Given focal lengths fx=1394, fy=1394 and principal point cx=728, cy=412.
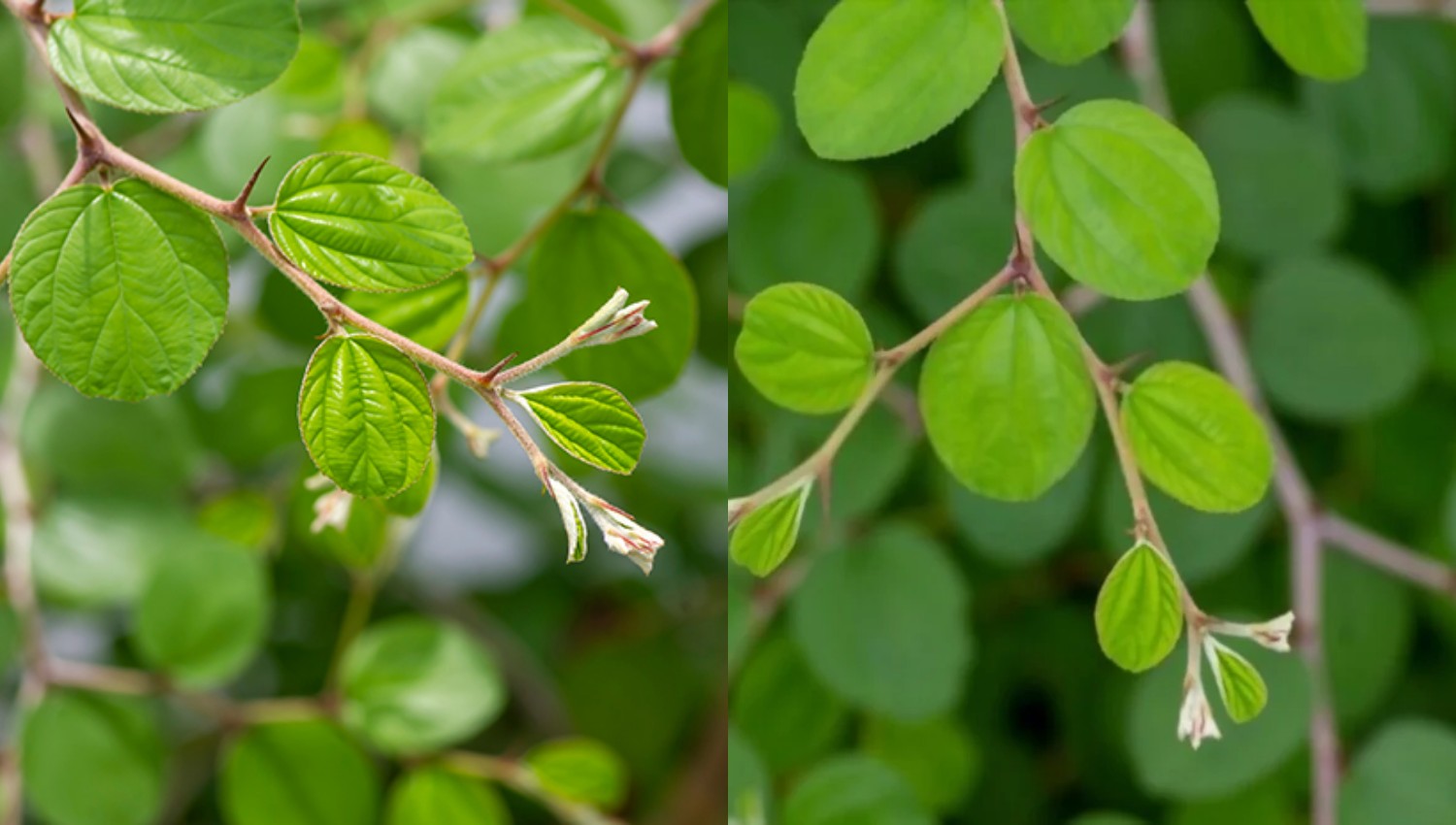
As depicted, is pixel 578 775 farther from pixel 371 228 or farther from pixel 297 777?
pixel 371 228

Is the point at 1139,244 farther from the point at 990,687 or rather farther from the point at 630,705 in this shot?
the point at 630,705

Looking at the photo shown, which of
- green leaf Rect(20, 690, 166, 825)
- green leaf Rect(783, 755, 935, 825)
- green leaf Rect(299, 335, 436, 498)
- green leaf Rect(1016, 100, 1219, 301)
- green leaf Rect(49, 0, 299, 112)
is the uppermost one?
green leaf Rect(49, 0, 299, 112)

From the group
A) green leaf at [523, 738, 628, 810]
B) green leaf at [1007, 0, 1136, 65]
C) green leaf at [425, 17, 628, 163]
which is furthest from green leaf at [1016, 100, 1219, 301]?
green leaf at [523, 738, 628, 810]

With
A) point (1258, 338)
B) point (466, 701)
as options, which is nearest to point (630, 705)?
point (466, 701)

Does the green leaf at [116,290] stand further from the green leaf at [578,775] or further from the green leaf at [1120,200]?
the green leaf at [578,775]

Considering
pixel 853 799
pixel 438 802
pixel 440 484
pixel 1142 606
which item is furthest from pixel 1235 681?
pixel 440 484

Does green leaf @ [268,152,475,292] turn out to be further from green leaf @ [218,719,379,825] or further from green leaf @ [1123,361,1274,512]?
green leaf @ [218,719,379,825]
